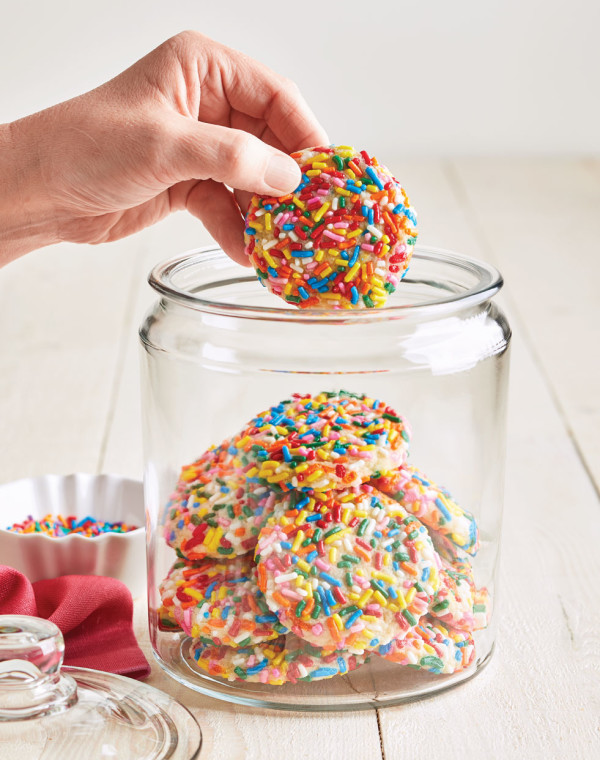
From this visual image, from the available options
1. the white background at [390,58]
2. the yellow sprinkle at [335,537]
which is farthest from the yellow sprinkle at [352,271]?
the white background at [390,58]

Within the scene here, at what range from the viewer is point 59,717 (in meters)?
0.81

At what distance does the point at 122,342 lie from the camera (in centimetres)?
203

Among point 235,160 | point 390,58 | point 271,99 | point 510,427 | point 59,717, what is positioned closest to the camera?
point 59,717

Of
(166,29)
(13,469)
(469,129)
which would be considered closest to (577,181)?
(469,129)

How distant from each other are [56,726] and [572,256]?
2.21 metres

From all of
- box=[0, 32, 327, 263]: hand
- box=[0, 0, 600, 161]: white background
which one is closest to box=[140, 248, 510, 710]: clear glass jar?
box=[0, 32, 327, 263]: hand

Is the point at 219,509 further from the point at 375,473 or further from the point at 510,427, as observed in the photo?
the point at 510,427

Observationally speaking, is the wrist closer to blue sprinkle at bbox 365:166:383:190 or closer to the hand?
the hand

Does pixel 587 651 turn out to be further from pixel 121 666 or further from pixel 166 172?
pixel 166 172

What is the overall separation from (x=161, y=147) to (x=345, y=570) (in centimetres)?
42

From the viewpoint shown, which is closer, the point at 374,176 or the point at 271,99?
the point at 374,176

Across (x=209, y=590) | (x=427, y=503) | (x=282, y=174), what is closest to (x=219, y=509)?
(x=209, y=590)

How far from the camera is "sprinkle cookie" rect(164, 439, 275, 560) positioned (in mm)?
896

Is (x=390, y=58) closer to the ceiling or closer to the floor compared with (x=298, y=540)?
closer to the ceiling
